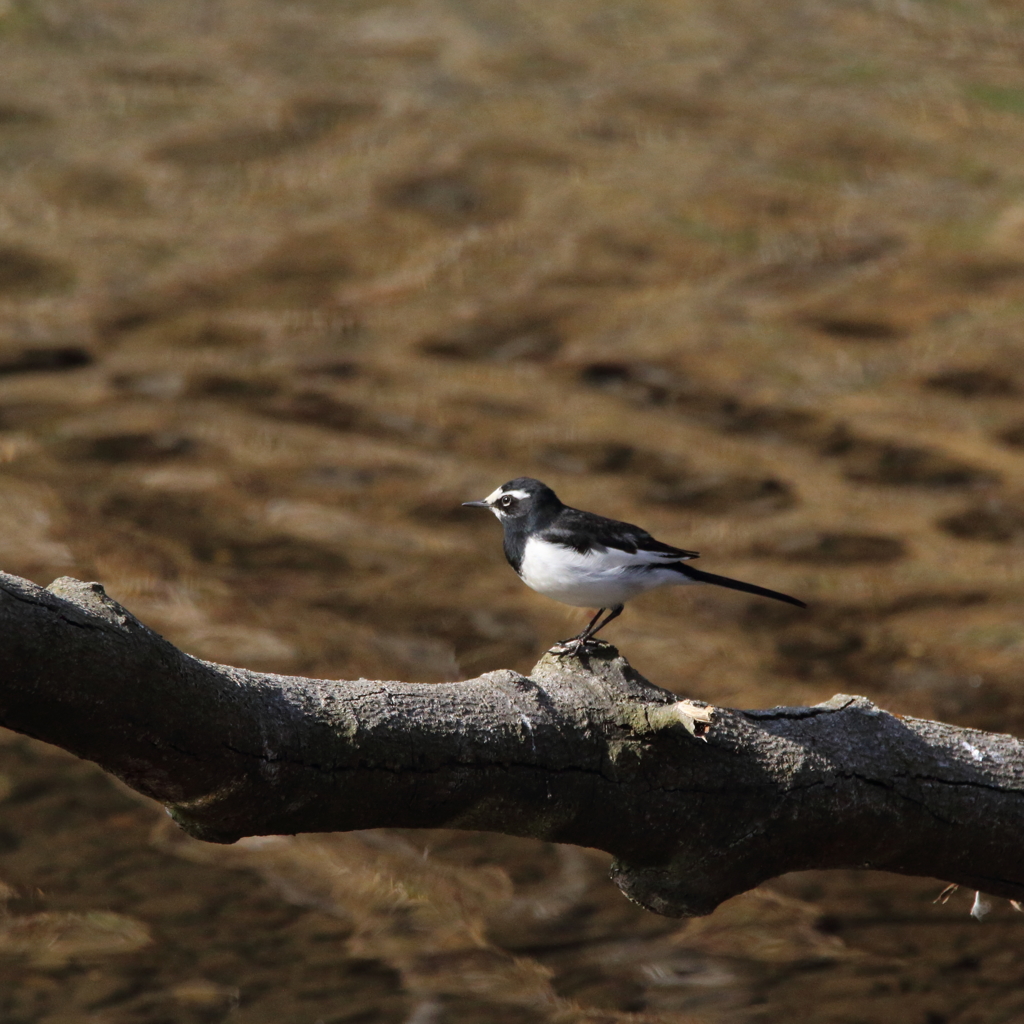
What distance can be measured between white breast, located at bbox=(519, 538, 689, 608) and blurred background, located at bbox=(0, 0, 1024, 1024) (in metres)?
2.61

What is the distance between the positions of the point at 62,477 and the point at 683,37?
9.87 meters

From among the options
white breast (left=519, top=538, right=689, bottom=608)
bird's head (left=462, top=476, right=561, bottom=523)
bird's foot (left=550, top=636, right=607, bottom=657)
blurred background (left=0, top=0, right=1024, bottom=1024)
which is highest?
bird's foot (left=550, top=636, right=607, bottom=657)

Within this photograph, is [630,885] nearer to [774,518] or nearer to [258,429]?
[774,518]

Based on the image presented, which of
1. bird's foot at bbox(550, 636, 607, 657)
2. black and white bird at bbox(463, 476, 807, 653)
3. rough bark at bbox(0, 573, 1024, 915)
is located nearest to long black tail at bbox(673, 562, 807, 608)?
black and white bird at bbox(463, 476, 807, 653)

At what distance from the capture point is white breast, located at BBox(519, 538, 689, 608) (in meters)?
3.83

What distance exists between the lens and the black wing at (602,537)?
3863mm

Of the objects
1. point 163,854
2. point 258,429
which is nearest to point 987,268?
point 258,429

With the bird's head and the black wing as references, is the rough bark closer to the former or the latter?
the black wing

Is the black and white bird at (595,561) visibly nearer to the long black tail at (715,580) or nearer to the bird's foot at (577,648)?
the long black tail at (715,580)

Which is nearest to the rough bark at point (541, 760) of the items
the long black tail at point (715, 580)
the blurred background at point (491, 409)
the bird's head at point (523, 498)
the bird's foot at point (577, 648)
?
the bird's foot at point (577, 648)

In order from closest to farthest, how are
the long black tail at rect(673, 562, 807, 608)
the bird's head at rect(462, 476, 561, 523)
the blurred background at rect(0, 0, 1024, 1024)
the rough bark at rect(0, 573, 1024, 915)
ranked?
the rough bark at rect(0, 573, 1024, 915) → the long black tail at rect(673, 562, 807, 608) → the bird's head at rect(462, 476, 561, 523) → the blurred background at rect(0, 0, 1024, 1024)

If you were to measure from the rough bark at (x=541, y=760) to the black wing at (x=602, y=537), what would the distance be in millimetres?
800

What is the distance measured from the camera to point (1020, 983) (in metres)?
5.96

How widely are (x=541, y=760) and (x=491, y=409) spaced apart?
898 centimetres
